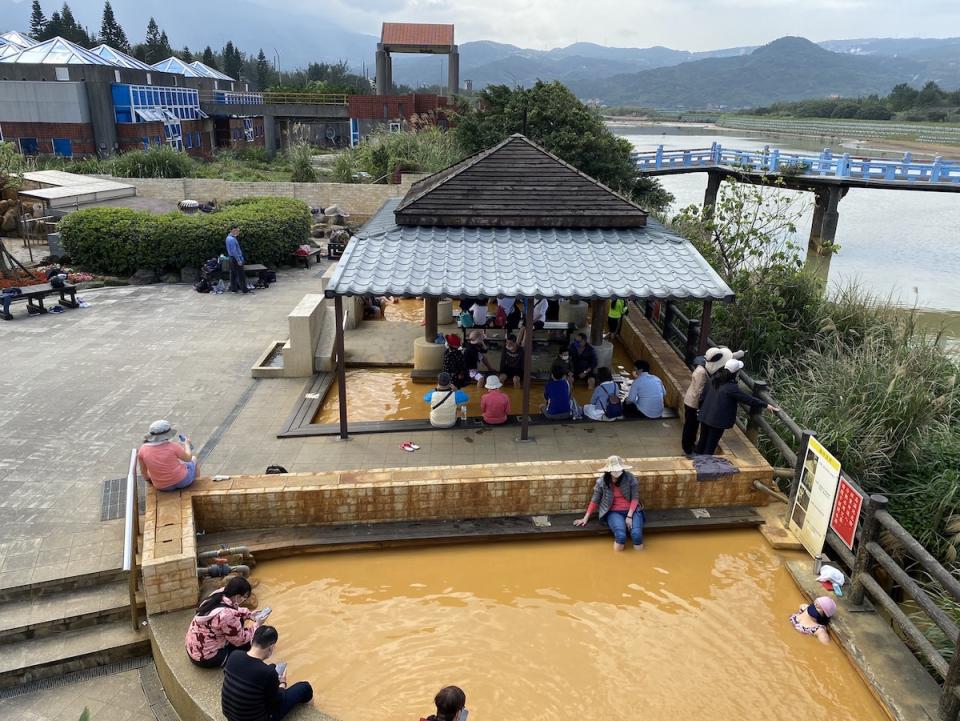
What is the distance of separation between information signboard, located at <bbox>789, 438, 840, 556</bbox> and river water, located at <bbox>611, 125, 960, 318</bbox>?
9835 millimetres

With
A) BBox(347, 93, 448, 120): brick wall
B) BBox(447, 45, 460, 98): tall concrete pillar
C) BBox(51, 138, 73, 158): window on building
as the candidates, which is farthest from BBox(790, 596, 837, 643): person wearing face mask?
BBox(51, 138, 73, 158): window on building

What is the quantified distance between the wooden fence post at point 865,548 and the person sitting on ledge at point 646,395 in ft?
12.5

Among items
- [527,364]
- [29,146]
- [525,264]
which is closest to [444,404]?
[527,364]

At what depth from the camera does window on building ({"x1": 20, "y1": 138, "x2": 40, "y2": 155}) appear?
40.4m

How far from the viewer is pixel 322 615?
6473 millimetres

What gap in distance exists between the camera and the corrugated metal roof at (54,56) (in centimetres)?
4050

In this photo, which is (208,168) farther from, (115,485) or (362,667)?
(362,667)

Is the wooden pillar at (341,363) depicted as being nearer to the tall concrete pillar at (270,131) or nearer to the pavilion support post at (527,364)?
the pavilion support post at (527,364)

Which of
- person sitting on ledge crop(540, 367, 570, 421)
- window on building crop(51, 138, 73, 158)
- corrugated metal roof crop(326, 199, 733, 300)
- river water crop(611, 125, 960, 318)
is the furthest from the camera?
window on building crop(51, 138, 73, 158)

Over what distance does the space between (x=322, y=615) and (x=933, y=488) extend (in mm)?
7164

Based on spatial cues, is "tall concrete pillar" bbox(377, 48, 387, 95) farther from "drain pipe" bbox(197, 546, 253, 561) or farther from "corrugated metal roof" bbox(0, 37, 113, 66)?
"drain pipe" bbox(197, 546, 253, 561)

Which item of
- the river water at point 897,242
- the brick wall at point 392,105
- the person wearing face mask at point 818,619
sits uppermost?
the brick wall at point 392,105

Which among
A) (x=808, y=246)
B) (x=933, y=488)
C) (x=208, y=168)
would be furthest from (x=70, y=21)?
(x=933, y=488)

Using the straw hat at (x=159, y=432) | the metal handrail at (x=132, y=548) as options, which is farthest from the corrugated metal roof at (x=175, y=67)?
the metal handrail at (x=132, y=548)
